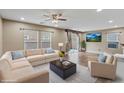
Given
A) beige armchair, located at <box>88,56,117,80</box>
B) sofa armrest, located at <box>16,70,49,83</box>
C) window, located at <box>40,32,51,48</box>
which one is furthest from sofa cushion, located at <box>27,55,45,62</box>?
beige armchair, located at <box>88,56,117,80</box>

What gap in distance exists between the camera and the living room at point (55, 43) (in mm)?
Result: 3039

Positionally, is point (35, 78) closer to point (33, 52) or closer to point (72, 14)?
point (72, 14)

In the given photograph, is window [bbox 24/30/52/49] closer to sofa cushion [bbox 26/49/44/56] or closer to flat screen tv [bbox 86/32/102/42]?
sofa cushion [bbox 26/49/44/56]

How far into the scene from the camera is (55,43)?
7855mm

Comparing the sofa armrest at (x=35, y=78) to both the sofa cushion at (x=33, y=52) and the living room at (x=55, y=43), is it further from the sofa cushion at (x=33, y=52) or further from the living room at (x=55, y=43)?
the sofa cushion at (x=33, y=52)

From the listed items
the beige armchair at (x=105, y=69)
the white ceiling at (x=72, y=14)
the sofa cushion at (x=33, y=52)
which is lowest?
the beige armchair at (x=105, y=69)

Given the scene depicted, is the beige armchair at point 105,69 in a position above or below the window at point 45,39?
below

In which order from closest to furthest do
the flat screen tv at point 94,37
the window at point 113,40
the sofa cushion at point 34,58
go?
the sofa cushion at point 34,58, the window at point 113,40, the flat screen tv at point 94,37

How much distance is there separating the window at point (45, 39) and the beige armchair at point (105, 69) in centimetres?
466

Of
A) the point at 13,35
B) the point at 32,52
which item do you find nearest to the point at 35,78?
the point at 32,52

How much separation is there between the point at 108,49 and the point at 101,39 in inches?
47.6

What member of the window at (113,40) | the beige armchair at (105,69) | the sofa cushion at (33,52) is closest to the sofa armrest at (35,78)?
the beige armchair at (105,69)
